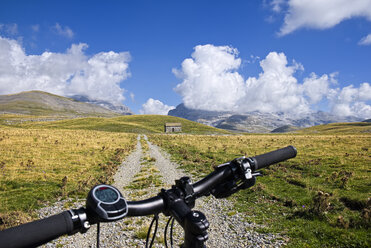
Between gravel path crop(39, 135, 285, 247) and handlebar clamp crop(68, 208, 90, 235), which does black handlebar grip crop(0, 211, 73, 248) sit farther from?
gravel path crop(39, 135, 285, 247)

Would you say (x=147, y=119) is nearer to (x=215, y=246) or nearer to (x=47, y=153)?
(x=47, y=153)

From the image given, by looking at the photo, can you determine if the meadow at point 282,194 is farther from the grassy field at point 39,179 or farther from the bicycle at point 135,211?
the bicycle at point 135,211

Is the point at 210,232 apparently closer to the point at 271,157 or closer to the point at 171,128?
the point at 271,157

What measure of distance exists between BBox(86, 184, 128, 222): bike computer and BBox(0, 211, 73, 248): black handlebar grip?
0.19m

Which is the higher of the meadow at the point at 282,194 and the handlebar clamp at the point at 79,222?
the handlebar clamp at the point at 79,222

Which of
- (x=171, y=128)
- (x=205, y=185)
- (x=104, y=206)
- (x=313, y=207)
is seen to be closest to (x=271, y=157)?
(x=205, y=185)

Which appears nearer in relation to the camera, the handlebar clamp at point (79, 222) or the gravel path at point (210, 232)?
the handlebar clamp at point (79, 222)

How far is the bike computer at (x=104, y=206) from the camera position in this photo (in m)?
1.72

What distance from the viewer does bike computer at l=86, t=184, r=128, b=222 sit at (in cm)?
172

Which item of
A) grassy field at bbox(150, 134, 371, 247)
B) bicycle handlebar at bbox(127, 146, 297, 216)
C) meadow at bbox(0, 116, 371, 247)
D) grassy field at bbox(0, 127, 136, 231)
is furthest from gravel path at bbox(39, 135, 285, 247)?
bicycle handlebar at bbox(127, 146, 297, 216)

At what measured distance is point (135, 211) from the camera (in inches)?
82.4

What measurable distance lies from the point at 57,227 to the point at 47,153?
29780mm

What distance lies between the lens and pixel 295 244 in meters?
7.19

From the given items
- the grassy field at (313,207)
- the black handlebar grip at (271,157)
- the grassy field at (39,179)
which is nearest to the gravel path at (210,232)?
the grassy field at (313,207)
